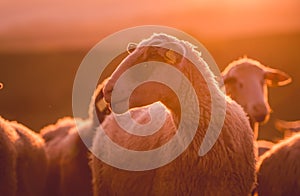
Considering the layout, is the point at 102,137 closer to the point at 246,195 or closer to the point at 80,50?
the point at 246,195

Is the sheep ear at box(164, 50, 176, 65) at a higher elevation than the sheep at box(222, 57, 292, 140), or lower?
higher

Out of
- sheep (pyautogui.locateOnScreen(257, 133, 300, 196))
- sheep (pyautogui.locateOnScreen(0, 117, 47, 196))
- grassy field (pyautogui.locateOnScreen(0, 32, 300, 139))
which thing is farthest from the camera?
grassy field (pyautogui.locateOnScreen(0, 32, 300, 139))

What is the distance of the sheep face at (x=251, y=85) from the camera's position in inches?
334

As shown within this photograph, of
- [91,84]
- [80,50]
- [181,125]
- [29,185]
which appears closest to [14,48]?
[80,50]

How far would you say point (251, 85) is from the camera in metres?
8.58

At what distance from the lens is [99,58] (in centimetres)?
4188

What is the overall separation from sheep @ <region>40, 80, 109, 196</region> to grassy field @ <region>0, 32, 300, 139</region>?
8410 millimetres

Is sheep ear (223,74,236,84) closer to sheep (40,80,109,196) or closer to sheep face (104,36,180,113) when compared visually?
sheep (40,80,109,196)

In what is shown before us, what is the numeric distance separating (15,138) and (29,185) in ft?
2.67

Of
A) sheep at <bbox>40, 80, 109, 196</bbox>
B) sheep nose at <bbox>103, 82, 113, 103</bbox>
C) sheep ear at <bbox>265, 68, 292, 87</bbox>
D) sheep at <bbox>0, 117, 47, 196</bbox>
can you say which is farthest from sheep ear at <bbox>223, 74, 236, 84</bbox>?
sheep nose at <bbox>103, 82, 113, 103</bbox>

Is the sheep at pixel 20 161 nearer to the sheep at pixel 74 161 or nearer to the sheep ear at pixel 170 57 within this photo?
the sheep at pixel 74 161

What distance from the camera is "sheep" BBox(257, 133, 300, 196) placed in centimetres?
660

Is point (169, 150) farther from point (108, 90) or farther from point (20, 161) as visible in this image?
point (20, 161)

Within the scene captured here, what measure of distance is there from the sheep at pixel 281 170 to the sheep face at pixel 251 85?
1453 mm
